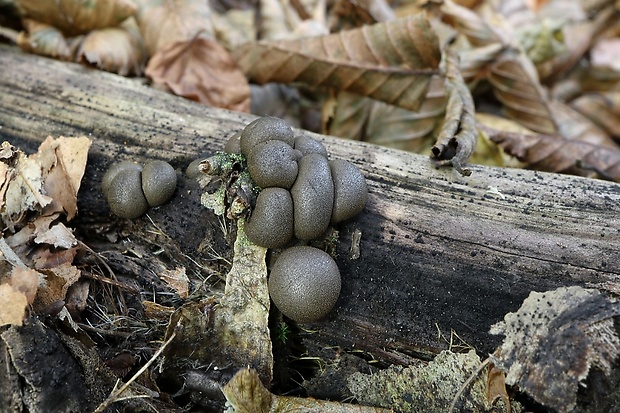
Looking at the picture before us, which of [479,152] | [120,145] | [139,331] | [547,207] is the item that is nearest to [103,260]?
[139,331]

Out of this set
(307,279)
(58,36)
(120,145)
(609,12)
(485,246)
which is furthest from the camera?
(609,12)

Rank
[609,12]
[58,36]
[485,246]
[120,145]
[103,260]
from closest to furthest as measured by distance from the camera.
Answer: [485,246] → [103,260] → [120,145] → [58,36] → [609,12]

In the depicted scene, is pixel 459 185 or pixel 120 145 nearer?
pixel 459 185

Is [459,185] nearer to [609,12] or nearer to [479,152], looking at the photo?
[479,152]

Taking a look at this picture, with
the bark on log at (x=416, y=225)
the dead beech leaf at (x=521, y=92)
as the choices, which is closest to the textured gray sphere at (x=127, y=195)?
the bark on log at (x=416, y=225)

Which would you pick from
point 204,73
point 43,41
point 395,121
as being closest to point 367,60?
point 395,121

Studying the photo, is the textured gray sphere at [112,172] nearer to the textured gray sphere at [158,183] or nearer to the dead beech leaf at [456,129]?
the textured gray sphere at [158,183]

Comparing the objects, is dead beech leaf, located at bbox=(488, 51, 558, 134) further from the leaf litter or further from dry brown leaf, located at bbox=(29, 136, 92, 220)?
dry brown leaf, located at bbox=(29, 136, 92, 220)

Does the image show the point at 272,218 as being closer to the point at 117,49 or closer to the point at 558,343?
the point at 558,343
